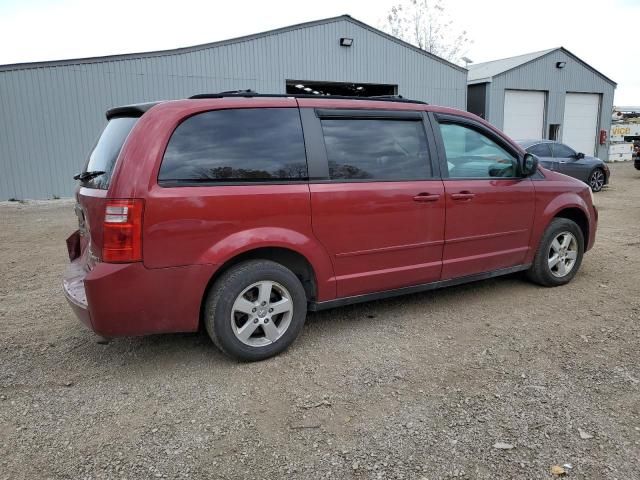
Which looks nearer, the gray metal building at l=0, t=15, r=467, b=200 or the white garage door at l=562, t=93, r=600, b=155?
the gray metal building at l=0, t=15, r=467, b=200

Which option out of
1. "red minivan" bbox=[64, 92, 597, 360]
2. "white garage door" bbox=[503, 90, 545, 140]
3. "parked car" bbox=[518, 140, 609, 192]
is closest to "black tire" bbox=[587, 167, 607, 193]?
"parked car" bbox=[518, 140, 609, 192]

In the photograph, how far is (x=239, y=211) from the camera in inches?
131

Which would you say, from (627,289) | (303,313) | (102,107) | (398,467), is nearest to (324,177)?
(303,313)

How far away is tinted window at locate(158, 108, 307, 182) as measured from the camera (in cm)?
322

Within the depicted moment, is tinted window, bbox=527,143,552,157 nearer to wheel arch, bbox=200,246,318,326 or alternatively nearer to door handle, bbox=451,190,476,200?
door handle, bbox=451,190,476,200

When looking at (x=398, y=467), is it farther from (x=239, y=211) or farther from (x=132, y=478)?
(x=239, y=211)

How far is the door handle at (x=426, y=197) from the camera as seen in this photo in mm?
4047

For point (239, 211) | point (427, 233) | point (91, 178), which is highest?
point (91, 178)

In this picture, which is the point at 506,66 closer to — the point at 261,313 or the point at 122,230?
the point at 261,313

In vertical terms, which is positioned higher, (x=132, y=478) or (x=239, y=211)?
(x=239, y=211)

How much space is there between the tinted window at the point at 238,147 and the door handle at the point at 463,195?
4.63 feet

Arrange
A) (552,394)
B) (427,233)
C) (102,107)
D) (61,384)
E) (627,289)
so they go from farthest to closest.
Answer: (102,107) < (627,289) < (427,233) < (61,384) < (552,394)

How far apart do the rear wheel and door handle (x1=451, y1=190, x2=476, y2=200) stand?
1147 cm

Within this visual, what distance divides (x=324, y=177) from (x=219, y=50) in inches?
542
